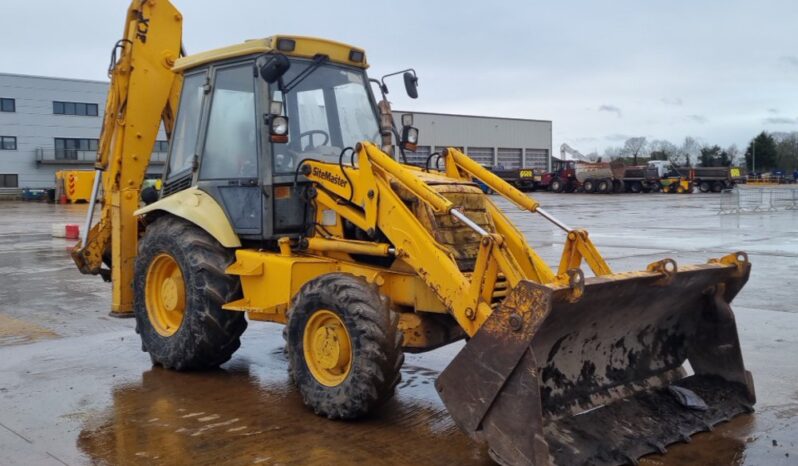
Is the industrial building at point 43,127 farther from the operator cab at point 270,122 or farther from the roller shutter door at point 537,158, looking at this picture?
the operator cab at point 270,122

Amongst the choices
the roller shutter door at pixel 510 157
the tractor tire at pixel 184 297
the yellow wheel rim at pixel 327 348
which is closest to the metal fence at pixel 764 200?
the tractor tire at pixel 184 297

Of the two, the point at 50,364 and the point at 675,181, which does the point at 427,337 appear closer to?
the point at 50,364

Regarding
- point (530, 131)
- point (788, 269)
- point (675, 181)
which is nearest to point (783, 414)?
point (788, 269)

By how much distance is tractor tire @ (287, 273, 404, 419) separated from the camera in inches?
207

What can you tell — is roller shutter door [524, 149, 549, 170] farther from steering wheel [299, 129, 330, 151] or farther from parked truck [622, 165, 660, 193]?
steering wheel [299, 129, 330, 151]

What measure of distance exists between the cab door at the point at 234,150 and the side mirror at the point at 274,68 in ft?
1.71

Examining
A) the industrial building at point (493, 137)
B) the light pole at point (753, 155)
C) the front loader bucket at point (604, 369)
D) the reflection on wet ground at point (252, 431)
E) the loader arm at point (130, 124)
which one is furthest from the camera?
the light pole at point (753, 155)

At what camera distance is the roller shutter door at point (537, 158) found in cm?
7844

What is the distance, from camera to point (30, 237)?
72.7ft

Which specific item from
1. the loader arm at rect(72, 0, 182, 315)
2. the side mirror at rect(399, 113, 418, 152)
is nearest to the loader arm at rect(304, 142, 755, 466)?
the side mirror at rect(399, 113, 418, 152)

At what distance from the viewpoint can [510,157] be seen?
253 ft

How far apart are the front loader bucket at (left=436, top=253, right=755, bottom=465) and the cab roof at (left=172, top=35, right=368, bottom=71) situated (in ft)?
10.5

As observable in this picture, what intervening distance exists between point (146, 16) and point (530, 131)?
7196 centimetres

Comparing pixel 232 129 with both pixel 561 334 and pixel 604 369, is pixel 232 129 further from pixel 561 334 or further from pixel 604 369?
pixel 604 369
